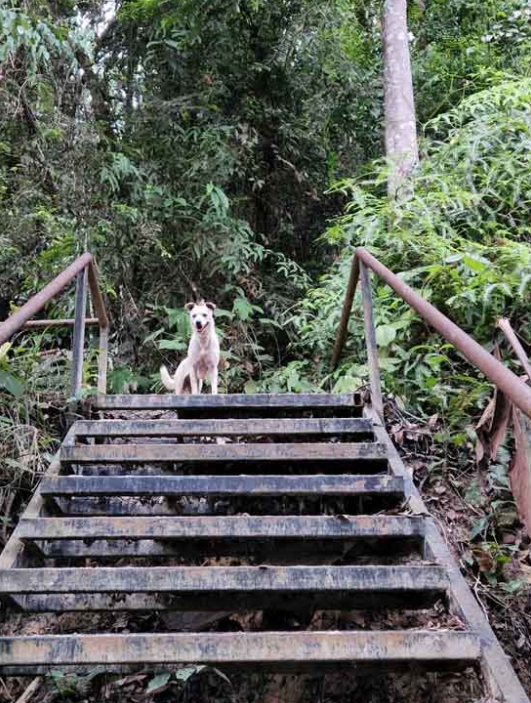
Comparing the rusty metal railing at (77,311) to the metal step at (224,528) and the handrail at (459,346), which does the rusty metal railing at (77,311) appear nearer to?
the metal step at (224,528)

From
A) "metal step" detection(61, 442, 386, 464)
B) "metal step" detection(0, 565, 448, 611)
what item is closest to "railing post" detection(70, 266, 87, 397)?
"metal step" detection(61, 442, 386, 464)

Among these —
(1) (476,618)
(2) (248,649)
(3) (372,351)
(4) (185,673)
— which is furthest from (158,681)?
(3) (372,351)

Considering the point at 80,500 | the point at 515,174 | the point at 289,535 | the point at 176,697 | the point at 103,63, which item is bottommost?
the point at 176,697

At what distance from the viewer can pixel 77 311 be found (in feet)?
11.8

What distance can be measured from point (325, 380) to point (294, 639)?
128 inches

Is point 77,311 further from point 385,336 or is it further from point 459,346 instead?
point 459,346

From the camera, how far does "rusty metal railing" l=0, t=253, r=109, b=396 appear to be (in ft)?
7.97

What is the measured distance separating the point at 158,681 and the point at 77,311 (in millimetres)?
2054

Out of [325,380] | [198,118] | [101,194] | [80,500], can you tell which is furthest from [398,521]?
[198,118]

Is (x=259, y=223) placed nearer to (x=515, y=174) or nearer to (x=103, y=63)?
(x=103, y=63)

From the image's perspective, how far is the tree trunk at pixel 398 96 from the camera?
6.27 m

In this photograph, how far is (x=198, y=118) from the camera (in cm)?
703

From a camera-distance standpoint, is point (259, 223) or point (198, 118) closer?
point (198, 118)

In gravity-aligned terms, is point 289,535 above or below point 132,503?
below
